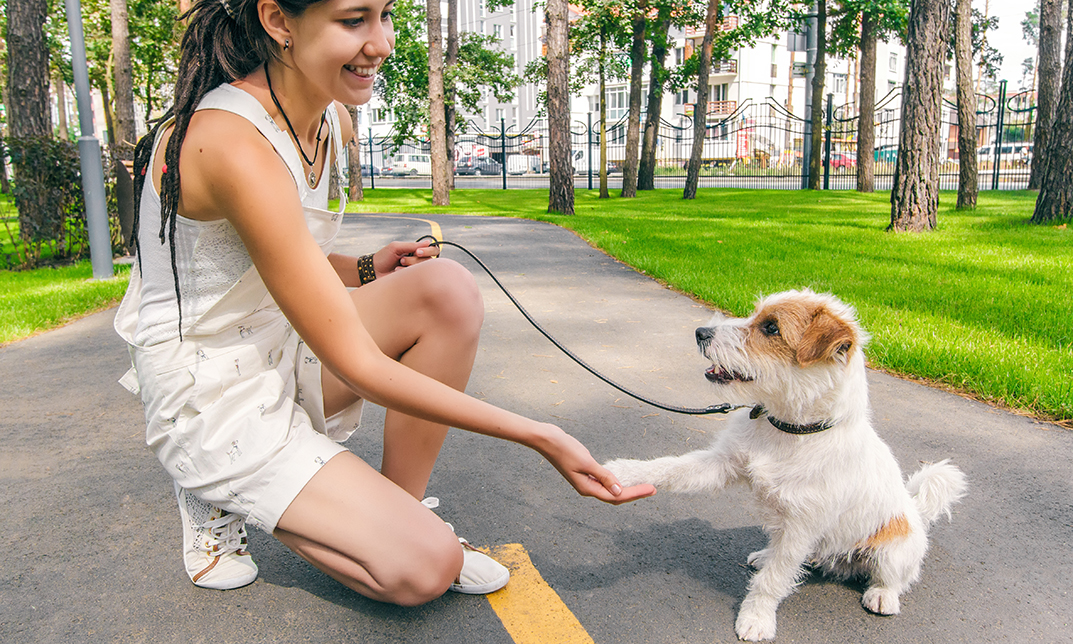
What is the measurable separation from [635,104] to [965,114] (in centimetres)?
1174

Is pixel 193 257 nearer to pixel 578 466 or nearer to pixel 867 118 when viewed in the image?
pixel 578 466

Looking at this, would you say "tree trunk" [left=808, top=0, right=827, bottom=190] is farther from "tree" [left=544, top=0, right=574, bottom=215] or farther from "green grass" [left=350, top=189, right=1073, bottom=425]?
"tree" [left=544, top=0, right=574, bottom=215]

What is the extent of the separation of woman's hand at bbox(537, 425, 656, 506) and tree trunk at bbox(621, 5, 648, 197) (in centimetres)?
2227

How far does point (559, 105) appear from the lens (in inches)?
669

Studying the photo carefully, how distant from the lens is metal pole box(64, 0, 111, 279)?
8164 mm

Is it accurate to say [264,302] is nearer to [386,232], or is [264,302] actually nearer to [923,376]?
[923,376]

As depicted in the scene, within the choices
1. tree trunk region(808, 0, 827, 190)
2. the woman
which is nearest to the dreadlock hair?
the woman

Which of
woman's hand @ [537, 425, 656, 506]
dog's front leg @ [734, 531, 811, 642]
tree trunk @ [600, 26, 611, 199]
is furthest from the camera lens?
tree trunk @ [600, 26, 611, 199]

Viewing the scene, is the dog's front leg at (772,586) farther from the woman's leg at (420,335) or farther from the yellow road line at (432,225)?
the yellow road line at (432,225)

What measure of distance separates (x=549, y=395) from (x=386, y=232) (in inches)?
365

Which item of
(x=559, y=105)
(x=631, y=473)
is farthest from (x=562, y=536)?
(x=559, y=105)

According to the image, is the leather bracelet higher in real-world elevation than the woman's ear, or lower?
lower

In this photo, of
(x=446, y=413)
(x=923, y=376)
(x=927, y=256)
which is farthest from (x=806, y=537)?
(x=927, y=256)

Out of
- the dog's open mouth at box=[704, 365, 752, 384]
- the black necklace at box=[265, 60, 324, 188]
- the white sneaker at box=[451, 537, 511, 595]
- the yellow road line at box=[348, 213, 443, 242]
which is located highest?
the black necklace at box=[265, 60, 324, 188]
